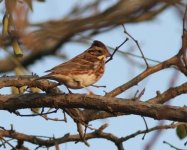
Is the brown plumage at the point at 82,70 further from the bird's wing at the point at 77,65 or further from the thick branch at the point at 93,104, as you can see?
the thick branch at the point at 93,104

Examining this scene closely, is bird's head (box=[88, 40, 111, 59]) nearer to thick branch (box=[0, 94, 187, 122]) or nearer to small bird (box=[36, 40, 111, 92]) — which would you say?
small bird (box=[36, 40, 111, 92])

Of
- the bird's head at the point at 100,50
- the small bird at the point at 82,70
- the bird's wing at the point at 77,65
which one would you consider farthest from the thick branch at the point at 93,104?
the bird's head at the point at 100,50

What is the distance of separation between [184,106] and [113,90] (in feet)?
3.67

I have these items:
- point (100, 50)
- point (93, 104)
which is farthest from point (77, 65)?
point (93, 104)

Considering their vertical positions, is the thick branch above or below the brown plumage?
below

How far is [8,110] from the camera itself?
4.71 m

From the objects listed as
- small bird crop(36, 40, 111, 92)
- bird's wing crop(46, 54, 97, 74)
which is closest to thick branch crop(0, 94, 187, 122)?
small bird crop(36, 40, 111, 92)

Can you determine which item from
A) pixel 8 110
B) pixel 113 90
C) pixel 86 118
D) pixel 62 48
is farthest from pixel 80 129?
pixel 62 48

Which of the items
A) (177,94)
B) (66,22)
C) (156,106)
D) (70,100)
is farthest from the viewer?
(177,94)

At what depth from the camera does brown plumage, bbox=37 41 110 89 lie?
17.9 ft

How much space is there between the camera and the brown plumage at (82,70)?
5453 mm

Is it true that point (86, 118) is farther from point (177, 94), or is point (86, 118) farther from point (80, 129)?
point (177, 94)

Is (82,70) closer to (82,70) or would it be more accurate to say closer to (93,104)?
(82,70)

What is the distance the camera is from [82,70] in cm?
585
